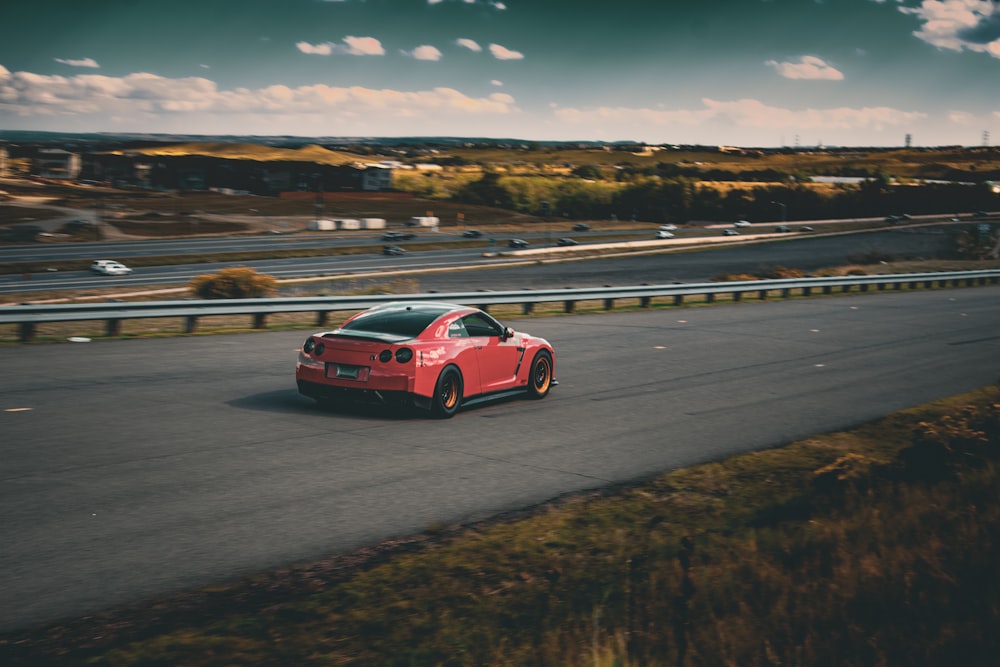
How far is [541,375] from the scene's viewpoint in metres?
13.9

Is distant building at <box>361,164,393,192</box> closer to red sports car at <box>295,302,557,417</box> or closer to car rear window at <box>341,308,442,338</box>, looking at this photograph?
red sports car at <box>295,302,557,417</box>

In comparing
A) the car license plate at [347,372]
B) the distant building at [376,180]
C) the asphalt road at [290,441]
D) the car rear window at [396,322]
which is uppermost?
the distant building at [376,180]

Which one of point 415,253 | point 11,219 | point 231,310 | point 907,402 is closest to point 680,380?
point 907,402

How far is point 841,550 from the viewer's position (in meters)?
6.65

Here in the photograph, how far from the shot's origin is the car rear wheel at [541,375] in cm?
1362

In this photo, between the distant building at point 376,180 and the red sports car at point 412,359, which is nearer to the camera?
the red sports car at point 412,359

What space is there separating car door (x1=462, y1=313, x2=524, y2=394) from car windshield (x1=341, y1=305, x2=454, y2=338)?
569 millimetres

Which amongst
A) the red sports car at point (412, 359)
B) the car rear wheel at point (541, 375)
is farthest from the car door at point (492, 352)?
the car rear wheel at point (541, 375)

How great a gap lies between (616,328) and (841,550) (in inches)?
666

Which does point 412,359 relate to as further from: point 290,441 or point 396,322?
point 290,441

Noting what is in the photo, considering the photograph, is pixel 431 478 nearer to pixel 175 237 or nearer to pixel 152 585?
pixel 152 585

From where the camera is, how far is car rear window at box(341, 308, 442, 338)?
11586 mm

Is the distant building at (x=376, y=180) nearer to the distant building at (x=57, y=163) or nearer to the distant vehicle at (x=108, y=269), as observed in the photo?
the distant building at (x=57, y=163)

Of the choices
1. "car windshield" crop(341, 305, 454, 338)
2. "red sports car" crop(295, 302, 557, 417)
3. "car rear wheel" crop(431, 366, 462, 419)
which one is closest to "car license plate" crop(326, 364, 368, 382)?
"red sports car" crop(295, 302, 557, 417)
